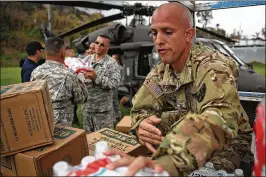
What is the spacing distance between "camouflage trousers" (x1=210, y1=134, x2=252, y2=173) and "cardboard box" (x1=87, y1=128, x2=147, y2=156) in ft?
1.85

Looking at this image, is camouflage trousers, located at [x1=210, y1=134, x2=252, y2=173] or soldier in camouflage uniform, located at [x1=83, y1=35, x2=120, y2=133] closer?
camouflage trousers, located at [x1=210, y1=134, x2=252, y2=173]

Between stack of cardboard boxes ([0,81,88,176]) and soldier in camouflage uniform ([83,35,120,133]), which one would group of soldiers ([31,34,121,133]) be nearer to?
soldier in camouflage uniform ([83,35,120,133])

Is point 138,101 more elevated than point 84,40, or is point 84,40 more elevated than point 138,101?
point 84,40

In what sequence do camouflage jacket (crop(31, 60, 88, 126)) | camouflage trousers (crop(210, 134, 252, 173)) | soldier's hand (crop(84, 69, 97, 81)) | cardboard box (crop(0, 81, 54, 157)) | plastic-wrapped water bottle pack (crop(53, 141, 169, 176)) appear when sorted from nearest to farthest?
plastic-wrapped water bottle pack (crop(53, 141, 169, 176)) → cardboard box (crop(0, 81, 54, 157)) → camouflage trousers (crop(210, 134, 252, 173)) → camouflage jacket (crop(31, 60, 88, 126)) → soldier's hand (crop(84, 69, 97, 81))

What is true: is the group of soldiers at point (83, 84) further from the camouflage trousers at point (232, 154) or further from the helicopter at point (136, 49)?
the helicopter at point (136, 49)

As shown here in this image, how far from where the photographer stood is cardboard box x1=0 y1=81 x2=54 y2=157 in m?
1.33

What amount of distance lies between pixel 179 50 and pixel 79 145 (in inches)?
29.8

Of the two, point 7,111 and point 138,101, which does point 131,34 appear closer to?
point 138,101

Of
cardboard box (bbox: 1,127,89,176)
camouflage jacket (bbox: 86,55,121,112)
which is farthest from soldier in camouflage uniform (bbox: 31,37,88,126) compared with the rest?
cardboard box (bbox: 1,127,89,176)

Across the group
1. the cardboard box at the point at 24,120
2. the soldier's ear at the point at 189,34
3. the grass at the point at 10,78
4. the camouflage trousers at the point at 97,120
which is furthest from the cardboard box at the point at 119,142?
the grass at the point at 10,78

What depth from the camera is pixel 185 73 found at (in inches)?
64.2

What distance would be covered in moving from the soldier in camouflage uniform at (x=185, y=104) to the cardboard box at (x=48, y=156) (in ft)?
1.13

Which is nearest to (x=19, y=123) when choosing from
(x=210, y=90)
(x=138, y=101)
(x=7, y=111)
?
(x=7, y=111)

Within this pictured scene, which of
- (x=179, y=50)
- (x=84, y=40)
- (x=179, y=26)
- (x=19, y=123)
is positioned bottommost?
(x=19, y=123)
